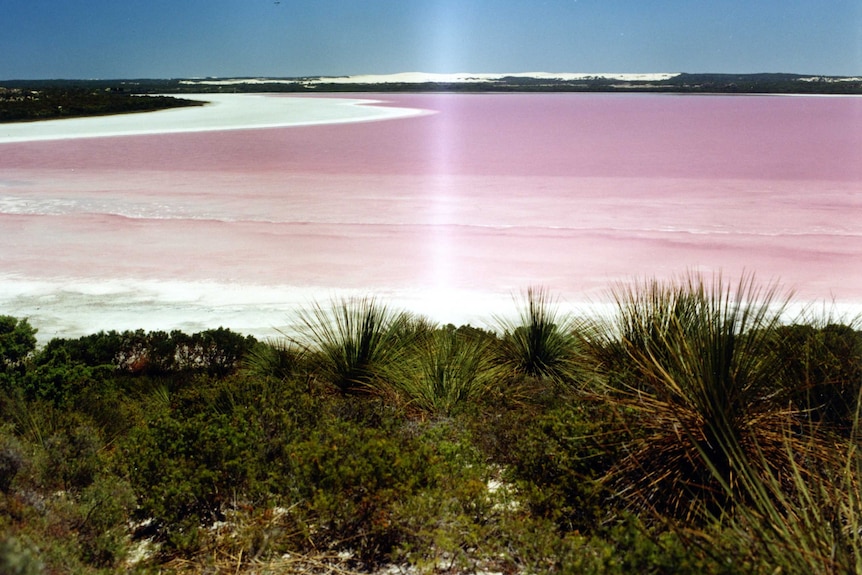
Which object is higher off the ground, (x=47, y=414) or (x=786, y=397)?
(x=786, y=397)

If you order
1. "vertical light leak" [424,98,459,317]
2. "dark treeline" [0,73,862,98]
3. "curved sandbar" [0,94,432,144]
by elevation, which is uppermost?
"dark treeline" [0,73,862,98]

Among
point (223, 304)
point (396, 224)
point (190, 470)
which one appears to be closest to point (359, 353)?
point (190, 470)

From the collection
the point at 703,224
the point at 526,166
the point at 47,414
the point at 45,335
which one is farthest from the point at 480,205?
the point at 47,414

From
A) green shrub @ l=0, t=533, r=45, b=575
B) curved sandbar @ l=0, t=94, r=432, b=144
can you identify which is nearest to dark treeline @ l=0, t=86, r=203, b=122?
curved sandbar @ l=0, t=94, r=432, b=144

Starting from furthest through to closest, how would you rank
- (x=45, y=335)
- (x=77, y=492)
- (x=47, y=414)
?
(x=45, y=335)
(x=47, y=414)
(x=77, y=492)

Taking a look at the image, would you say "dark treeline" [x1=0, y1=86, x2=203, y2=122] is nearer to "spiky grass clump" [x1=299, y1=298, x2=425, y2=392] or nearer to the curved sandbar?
the curved sandbar

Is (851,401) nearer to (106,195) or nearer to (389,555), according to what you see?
(389,555)
